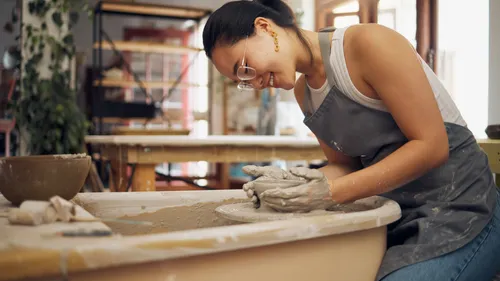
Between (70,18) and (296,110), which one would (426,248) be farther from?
(70,18)

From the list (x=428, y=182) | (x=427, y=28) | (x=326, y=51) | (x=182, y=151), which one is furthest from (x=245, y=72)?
(x=427, y=28)

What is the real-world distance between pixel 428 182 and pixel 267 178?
1.17ft

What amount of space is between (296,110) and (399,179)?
2.38 meters

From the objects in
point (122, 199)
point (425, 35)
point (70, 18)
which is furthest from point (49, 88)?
point (122, 199)

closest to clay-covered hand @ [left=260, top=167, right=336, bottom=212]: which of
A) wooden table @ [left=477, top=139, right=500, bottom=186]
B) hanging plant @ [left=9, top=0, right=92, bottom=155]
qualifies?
wooden table @ [left=477, top=139, right=500, bottom=186]

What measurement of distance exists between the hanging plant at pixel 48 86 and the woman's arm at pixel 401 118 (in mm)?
3215

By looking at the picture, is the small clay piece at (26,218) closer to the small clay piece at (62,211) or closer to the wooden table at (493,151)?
the small clay piece at (62,211)

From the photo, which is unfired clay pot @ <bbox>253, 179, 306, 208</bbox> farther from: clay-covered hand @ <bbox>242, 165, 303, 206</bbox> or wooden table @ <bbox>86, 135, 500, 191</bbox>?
wooden table @ <bbox>86, 135, 500, 191</bbox>

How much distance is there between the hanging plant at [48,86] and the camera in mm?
3744

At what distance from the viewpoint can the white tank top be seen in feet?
3.56

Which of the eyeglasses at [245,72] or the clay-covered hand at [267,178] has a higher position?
the eyeglasses at [245,72]

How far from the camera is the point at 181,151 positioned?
234cm

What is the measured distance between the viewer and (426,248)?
38.8 inches

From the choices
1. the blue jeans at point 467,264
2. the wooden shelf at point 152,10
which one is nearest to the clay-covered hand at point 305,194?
the blue jeans at point 467,264
